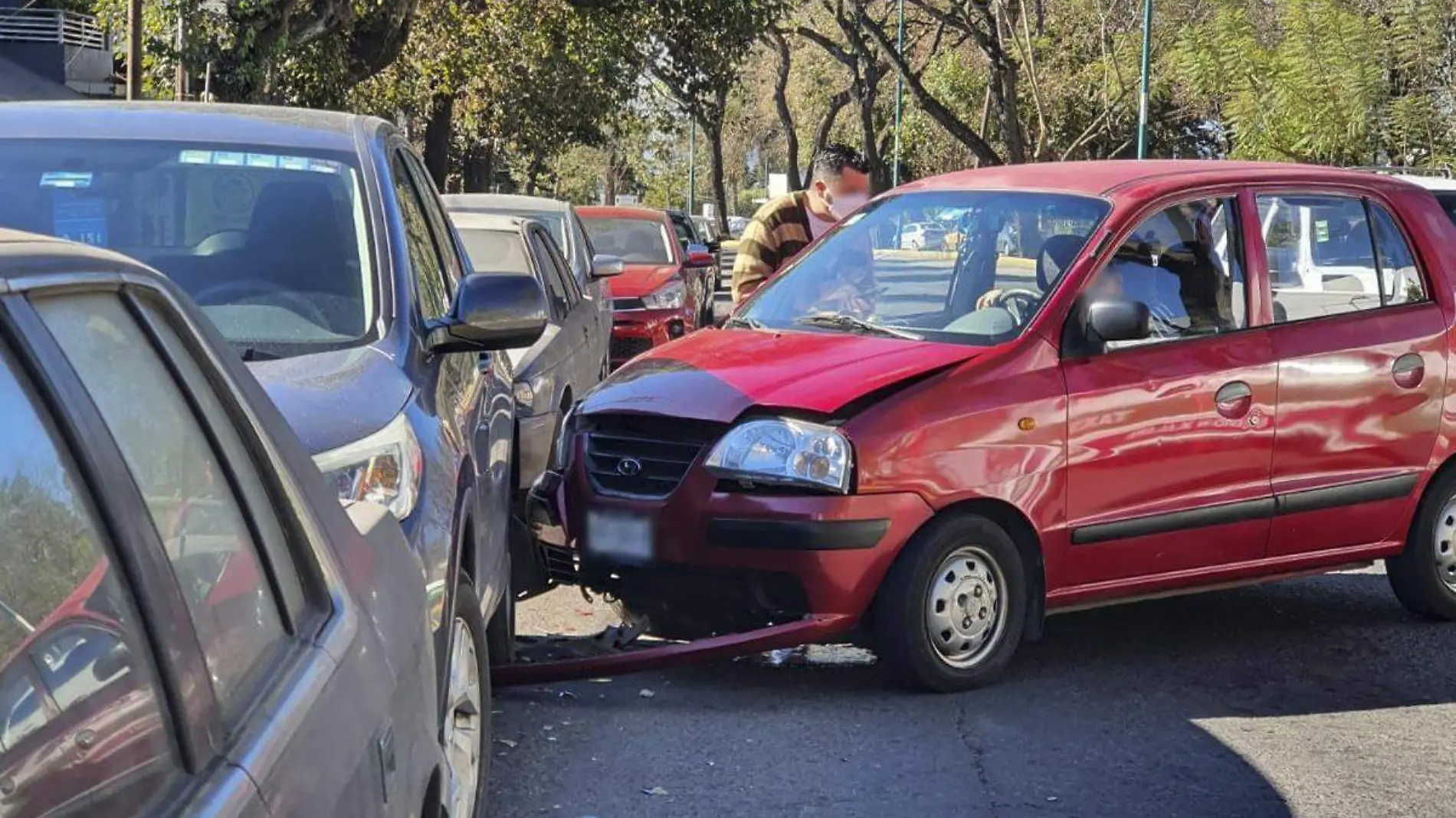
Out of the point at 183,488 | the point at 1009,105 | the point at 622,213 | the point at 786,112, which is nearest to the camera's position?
the point at 183,488

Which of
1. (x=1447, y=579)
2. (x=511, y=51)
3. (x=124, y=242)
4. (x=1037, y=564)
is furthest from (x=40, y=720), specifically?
(x=511, y=51)

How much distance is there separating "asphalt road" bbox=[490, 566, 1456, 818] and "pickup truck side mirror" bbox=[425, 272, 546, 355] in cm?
132

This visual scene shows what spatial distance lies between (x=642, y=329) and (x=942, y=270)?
9.29 metres

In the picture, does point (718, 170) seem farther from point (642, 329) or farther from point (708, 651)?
point (708, 651)

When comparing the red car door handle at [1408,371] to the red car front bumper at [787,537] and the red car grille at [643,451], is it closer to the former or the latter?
the red car front bumper at [787,537]

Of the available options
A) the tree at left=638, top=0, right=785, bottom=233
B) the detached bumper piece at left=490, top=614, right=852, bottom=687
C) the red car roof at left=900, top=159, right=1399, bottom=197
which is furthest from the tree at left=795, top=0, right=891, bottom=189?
the detached bumper piece at left=490, top=614, right=852, bottom=687

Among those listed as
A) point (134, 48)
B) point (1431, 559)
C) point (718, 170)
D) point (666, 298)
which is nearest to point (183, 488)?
point (1431, 559)

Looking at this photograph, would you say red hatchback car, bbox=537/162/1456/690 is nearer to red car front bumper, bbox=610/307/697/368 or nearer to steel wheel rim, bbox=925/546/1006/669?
steel wheel rim, bbox=925/546/1006/669

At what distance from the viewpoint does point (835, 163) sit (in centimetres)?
1018

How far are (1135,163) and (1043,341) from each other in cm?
140

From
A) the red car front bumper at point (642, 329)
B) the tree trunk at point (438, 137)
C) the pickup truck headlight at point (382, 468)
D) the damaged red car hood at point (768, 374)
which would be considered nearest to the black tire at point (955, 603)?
the damaged red car hood at point (768, 374)

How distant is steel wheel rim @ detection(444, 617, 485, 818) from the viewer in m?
4.30

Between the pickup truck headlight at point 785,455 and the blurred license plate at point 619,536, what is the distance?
357mm

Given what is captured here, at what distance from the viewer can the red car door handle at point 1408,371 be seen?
7.45 meters
